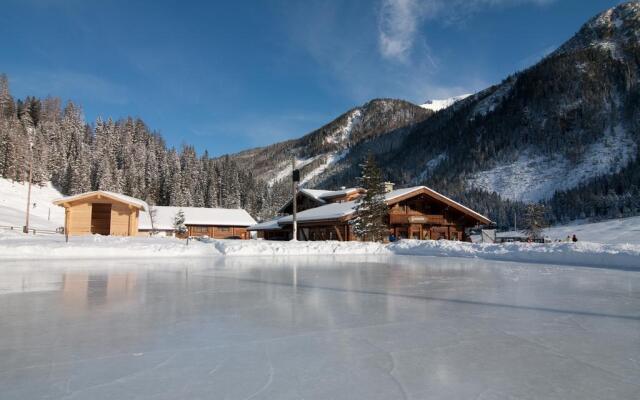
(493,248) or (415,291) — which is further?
(493,248)

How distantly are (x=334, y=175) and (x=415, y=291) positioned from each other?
189 m

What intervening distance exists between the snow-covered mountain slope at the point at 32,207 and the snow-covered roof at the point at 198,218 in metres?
11.9

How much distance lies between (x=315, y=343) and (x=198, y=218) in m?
54.1

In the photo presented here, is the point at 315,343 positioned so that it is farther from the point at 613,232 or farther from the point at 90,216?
the point at 613,232

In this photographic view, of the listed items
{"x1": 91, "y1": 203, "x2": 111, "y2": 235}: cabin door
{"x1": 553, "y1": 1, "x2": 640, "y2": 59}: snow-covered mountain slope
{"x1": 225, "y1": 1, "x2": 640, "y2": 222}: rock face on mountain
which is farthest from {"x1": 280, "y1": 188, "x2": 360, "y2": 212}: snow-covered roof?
{"x1": 553, "y1": 1, "x2": 640, "y2": 59}: snow-covered mountain slope

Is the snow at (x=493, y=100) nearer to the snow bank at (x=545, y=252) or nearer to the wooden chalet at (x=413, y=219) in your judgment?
the wooden chalet at (x=413, y=219)

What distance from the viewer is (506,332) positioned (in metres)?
4.34

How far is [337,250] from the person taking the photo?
2031 centimetres

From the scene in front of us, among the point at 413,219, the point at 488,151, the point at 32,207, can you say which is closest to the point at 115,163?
the point at 32,207

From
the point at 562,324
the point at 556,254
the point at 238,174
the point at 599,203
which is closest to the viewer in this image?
the point at 562,324

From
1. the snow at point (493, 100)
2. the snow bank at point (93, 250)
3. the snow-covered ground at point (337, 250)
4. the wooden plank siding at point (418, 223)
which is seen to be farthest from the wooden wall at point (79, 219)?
the snow at point (493, 100)

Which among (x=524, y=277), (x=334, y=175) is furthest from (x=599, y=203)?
(x=334, y=175)

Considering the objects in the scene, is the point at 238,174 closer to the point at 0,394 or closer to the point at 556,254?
the point at 556,254

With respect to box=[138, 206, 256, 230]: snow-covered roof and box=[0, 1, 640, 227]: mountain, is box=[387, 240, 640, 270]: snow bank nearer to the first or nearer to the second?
box=[0, 1, 640, 227]: mountain
